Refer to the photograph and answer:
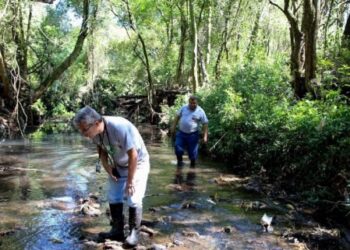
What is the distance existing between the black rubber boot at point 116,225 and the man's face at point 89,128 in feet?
3.98

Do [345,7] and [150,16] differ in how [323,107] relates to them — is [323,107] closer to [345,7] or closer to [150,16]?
[345,7]

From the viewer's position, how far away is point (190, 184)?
9.85 meters

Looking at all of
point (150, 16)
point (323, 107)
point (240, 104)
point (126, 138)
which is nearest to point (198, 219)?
point (126, 138)

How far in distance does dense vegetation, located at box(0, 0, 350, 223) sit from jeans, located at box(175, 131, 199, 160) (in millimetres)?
1160

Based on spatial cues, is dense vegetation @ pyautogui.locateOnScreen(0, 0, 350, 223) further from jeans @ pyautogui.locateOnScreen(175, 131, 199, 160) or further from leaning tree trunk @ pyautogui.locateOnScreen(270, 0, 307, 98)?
jeans @ pyautogui.locateOnScreen(175, 131, 199, 160)

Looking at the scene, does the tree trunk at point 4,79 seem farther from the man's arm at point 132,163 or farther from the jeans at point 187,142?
the man's arm at point 132,163

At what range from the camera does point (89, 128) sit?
501 cm

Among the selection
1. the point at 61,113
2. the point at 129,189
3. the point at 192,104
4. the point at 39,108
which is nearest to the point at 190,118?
the point at 192,104

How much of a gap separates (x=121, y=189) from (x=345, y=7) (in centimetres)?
2095

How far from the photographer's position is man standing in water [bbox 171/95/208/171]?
1127cm

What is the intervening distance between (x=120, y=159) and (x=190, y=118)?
19.0 feet

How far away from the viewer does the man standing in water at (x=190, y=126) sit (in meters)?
11.3

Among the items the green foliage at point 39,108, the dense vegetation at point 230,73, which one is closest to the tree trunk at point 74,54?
the dense vegetation at point 230,73

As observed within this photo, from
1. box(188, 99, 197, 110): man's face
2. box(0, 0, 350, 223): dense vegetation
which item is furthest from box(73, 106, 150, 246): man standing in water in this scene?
box(188, 99, 197, 110): man's face
